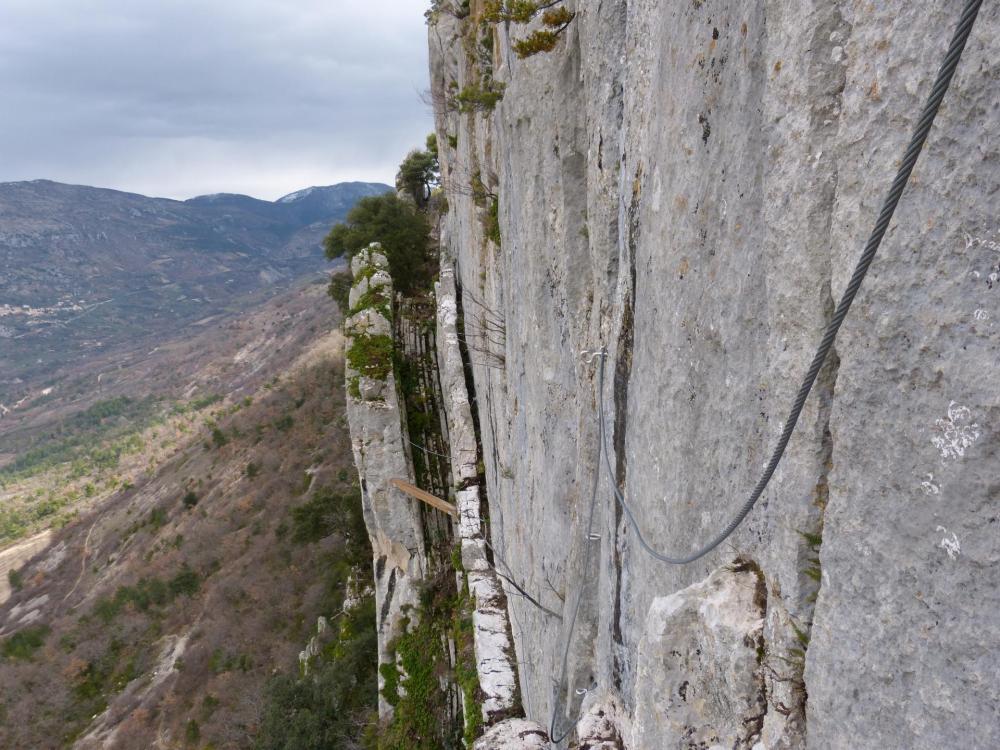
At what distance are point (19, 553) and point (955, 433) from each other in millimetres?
77290

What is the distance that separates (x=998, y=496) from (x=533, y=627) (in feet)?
23.7

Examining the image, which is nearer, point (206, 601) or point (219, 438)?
point (206, 601)

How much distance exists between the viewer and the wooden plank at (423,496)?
583 inches

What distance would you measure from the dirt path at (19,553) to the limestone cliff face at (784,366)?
224ft

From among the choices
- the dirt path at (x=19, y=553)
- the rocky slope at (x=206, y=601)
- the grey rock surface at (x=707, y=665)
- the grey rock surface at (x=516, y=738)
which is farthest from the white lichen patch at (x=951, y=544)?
the dirt path at (x=19, y=553)

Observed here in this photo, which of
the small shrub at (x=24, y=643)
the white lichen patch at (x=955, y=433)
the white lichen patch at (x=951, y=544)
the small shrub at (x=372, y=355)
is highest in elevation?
the white lichen patch at (x=955, y=433)

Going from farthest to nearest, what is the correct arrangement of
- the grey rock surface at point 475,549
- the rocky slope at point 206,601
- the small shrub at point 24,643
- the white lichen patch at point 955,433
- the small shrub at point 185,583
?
the small shrub at point 24,643, the small shrub at point 185,583, the rocky slope at point 206,601, the grey rock surface at point 475,549, the white lichen patch at point 955,433

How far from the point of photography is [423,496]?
1491cm

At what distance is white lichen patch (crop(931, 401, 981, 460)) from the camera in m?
1.53

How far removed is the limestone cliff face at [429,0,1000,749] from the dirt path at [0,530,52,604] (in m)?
68.2

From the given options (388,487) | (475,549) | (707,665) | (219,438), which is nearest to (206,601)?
(219,438)

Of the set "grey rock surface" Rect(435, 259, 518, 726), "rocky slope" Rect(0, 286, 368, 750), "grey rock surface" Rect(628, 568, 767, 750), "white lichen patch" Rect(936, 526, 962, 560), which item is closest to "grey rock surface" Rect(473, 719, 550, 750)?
"grey rock surface" Rect(435, 259, 518, 726)

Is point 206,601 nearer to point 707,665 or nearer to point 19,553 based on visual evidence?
point 707,665

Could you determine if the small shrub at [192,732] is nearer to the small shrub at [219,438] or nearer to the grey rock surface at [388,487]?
the grey rock surface at [388,487]
